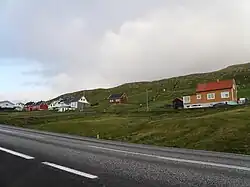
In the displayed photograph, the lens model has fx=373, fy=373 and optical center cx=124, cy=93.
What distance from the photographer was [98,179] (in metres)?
8.04

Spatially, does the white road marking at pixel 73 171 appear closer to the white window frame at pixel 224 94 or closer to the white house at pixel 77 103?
the white window frame at pixel 224 94

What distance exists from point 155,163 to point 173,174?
1.94 metres

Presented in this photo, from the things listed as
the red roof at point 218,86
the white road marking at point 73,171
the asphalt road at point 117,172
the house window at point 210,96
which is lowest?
the asphalt road at point 117,172

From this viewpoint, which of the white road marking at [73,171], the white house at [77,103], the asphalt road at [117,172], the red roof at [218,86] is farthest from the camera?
the white house at [77,103]

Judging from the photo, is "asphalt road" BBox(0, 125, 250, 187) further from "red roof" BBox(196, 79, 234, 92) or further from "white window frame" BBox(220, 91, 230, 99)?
"red roof" BBox(196, 79, 234, 92)

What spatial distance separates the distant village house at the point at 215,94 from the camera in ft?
317

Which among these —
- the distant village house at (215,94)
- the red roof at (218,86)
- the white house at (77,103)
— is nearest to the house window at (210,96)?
the distant village house at (215,94)

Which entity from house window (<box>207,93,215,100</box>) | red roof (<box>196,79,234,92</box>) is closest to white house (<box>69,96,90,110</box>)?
red roof (<box>196,79,234,92</box>)

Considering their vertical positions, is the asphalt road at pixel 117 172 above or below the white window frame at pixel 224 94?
below

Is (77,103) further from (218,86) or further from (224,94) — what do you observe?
(224,94)

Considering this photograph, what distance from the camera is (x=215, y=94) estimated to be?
9894 cm

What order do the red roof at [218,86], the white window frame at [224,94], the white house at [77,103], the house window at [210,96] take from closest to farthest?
the white window frame at [224,94] < the red roof at [218,86] < the house window at [210,96] < the white house at [77,103]

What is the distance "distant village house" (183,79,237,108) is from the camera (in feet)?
317

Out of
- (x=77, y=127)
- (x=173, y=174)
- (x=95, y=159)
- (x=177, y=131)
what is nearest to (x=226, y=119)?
(x=177, y=131)
